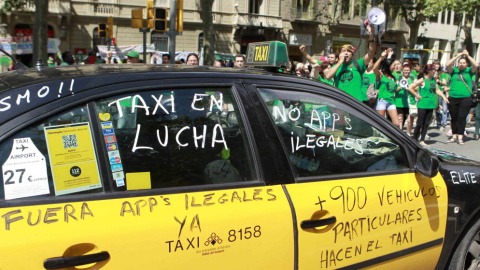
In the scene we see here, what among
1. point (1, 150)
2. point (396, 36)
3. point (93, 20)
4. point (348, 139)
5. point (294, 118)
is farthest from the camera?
point (396, 36)

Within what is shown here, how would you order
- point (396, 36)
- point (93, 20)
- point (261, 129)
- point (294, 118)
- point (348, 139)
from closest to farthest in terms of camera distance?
point (261, 129), point (294, 118), point (348, 139), point (93, 20), point (396, 36)

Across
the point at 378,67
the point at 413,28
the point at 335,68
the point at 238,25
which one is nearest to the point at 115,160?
the point at 335,68

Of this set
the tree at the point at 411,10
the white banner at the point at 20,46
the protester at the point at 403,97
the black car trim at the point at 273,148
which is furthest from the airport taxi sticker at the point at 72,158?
the tree at the point at 411,10

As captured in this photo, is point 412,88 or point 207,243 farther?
point 412,88

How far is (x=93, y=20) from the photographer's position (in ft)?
97.9

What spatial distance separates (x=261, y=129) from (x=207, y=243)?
24.7 inches

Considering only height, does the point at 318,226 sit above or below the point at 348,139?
below

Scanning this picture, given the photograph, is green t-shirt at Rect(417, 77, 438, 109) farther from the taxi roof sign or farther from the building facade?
the building facade

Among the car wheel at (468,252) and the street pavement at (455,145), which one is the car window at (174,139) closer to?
the car wheel at (468,252)

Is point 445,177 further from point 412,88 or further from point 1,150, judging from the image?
point 412,88

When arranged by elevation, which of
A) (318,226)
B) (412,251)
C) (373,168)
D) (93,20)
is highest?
(93,20)

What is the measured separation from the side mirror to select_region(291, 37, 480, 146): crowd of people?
4.55 m

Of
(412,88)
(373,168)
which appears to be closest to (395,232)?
(373,168)

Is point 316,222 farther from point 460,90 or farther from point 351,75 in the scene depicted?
point 460,90
